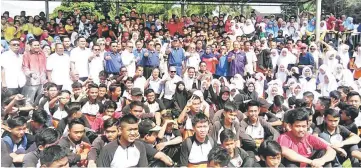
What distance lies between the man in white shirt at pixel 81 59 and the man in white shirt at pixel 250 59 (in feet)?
12.2

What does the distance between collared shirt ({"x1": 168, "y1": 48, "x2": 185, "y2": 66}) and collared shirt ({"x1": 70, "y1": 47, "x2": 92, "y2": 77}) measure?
7.16 ft

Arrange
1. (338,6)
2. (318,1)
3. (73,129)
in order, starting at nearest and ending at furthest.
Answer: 1. (73,129)
2. (318,1)
3. (338,6)

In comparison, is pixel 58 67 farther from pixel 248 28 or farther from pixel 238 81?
pixel 248 28

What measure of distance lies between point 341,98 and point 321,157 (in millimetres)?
2819

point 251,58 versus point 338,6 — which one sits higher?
point 338,6

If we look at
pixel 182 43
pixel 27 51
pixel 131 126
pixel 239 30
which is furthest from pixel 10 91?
pixel 239 30

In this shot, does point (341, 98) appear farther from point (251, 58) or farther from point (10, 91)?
point (10, 91)

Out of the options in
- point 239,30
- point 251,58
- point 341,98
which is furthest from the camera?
point 239,30

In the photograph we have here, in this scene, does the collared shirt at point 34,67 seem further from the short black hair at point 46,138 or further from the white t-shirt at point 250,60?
the white t-shirt at point 250,60

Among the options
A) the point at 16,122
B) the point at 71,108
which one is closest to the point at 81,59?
the point at 71,108

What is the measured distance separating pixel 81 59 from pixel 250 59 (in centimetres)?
402

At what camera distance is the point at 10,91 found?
22.1 feet

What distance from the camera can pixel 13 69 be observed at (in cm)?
718

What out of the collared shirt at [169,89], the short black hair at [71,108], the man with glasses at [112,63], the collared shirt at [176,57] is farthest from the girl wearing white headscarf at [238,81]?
the short black hair at [71,108]
